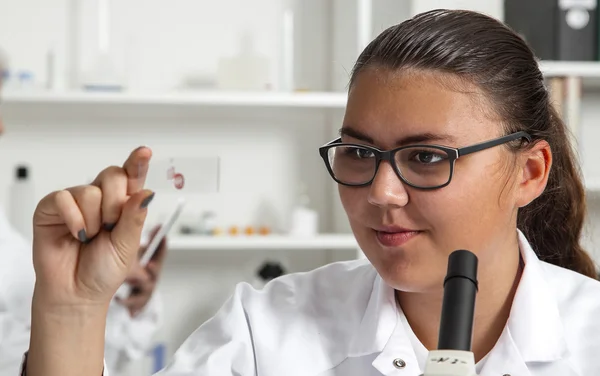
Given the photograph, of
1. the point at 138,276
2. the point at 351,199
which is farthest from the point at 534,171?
the point at 138,276

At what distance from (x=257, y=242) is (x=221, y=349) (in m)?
1.19

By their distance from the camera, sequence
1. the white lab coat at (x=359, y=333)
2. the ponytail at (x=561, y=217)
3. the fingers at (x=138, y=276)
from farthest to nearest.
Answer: the fingers at (x=138, y=276)
the ponytail at (x=561, y=217)
the white lab coat at (x=359, y=333)

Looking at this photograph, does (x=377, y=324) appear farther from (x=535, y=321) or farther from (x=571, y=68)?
(x=571, y=68)

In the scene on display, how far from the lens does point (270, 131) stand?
8.11 ft

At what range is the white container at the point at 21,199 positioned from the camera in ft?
7.39

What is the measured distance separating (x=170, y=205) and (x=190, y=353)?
1352 millimetres

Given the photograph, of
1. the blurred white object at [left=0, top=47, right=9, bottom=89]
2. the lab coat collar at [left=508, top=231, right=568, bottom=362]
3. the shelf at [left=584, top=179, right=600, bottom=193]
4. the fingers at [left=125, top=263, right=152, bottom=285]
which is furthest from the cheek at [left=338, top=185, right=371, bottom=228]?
the shelf at [left=584, top=179, right=600, bottom=193]

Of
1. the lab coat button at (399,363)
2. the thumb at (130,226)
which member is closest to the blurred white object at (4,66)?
the thumb at (130,226)

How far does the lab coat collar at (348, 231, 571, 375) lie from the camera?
3.47ft

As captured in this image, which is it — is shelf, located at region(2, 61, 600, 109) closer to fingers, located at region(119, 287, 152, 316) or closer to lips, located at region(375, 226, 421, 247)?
fingers, located at region(119, 287, 152, 316)

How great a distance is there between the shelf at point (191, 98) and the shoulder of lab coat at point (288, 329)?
1.10 m

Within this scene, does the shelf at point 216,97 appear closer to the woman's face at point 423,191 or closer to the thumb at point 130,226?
the woman's face at point 423,191

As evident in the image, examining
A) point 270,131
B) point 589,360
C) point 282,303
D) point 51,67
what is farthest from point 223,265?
point 589,360

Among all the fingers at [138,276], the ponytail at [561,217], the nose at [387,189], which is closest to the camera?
the nose at [387,189]
